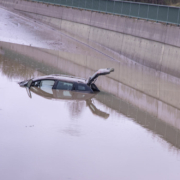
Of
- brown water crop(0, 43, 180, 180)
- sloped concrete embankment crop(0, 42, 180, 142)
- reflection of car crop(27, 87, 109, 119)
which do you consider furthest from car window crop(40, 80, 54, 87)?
sloped concrete embankment crop(0, 42, 180, 142)

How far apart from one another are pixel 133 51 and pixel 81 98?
1318cm

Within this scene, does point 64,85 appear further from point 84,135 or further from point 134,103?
point 84,135

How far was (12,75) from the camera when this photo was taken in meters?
21.7

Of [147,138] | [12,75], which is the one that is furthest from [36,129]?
[12,75]

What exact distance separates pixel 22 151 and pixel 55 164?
4.15 ft

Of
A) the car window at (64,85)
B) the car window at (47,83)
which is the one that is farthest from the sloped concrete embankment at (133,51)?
the car window at (47,83)

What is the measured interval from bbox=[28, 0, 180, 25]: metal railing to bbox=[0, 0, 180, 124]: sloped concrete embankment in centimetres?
53

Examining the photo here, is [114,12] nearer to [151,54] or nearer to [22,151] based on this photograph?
[151,54]

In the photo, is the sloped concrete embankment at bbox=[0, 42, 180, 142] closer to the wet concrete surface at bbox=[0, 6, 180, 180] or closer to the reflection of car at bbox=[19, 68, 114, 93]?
the wet concrete surface at bbox=[0, 6, 180, 180]

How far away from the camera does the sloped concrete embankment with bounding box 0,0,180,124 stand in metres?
21.7

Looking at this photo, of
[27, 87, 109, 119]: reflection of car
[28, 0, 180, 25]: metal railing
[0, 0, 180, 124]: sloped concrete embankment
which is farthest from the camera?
[28, 0, 180, 25]: metal railing

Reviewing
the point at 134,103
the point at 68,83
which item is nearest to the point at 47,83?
the point at 68,83

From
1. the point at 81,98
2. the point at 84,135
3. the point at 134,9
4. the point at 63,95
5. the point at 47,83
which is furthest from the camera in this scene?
the point at 134,9

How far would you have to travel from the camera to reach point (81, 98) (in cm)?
1766
